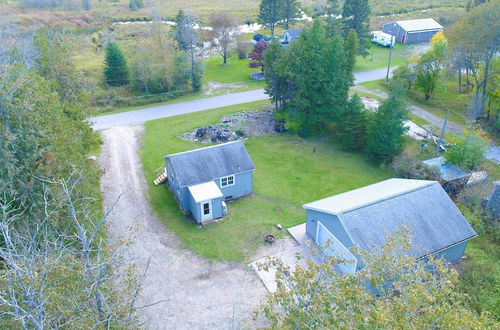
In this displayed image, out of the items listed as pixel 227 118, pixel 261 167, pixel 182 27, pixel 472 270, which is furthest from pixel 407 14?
pixel 472 270

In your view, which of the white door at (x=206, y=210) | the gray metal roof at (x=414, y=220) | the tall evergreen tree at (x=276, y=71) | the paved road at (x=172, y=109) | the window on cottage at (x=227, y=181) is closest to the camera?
the gray metal roof at (x=414, y=220)

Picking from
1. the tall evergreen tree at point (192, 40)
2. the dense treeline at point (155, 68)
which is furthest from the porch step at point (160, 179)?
the tall evergreen tree at point (192, 40)

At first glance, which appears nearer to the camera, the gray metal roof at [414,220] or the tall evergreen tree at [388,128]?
the gray metal roof at [414,220]

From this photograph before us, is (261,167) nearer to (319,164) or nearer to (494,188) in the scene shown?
(319,164)

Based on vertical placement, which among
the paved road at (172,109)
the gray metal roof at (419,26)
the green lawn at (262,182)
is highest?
the gray metal roof at (419,26)

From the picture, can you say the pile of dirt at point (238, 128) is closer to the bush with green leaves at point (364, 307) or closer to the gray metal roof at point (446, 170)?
the gray metal roof at point (446, 170)

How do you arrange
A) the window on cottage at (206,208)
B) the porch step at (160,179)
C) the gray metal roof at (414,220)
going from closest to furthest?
the gray metal roof at (414,220), the window on cottage at (206,208), the porch step at (160,179)

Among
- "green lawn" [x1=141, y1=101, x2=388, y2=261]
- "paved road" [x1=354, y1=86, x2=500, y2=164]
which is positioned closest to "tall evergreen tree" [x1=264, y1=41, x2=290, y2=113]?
"green lawn" [x1=141, y1=101, x2=388, y2=261]
